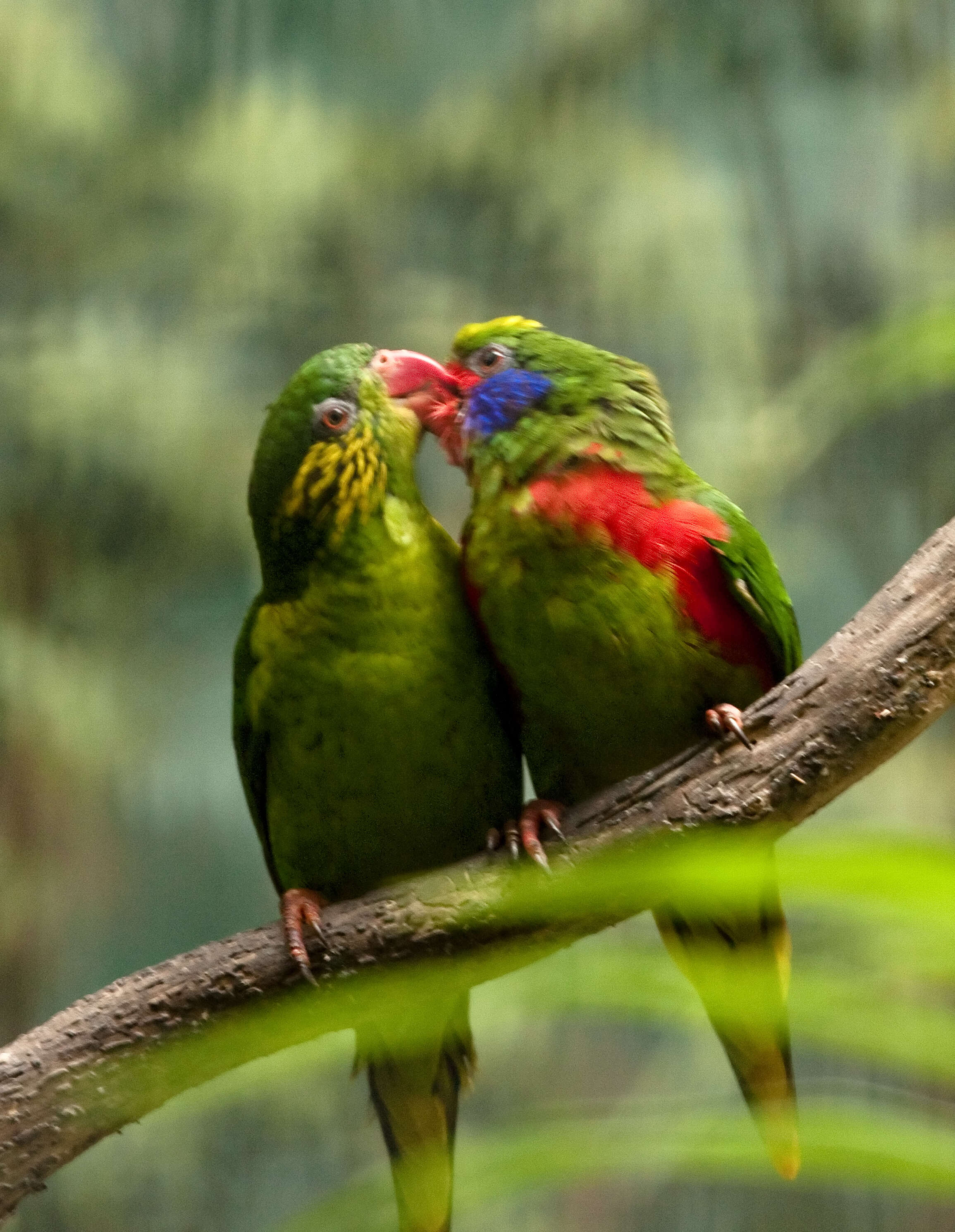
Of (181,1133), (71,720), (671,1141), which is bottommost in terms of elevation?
(181,1133)

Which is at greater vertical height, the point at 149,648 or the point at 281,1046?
the point at 149,648

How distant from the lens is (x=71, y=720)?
122 inches

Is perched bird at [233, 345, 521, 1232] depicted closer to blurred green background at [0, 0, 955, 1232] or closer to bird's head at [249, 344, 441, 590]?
bird's head at [249, 344, 441, 590]

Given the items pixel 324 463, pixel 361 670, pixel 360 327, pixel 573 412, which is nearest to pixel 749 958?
pixel 361 670

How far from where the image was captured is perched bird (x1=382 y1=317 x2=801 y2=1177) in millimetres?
1576

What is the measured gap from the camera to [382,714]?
1.67 meters

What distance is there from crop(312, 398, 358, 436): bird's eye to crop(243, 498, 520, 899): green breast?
13 centimetres

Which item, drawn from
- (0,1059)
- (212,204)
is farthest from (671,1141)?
(212,204)

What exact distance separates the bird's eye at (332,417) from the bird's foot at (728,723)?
68cm

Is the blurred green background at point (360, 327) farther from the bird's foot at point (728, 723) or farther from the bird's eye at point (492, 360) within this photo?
the bird's foot at point (728, 723)

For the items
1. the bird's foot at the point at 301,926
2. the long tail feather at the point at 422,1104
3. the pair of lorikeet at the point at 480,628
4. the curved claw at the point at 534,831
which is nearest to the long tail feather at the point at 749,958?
the pair of lorikeet at the point at 480,628

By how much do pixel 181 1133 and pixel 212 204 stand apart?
2398 millimetres

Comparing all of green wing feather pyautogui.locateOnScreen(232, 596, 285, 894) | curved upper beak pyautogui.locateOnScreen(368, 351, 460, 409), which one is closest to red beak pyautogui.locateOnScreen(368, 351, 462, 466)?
curved upper beak pyautogui.locateOnScreen(368, 351, 460, 409)

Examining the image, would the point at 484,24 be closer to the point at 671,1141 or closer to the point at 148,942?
the point at 148,942
